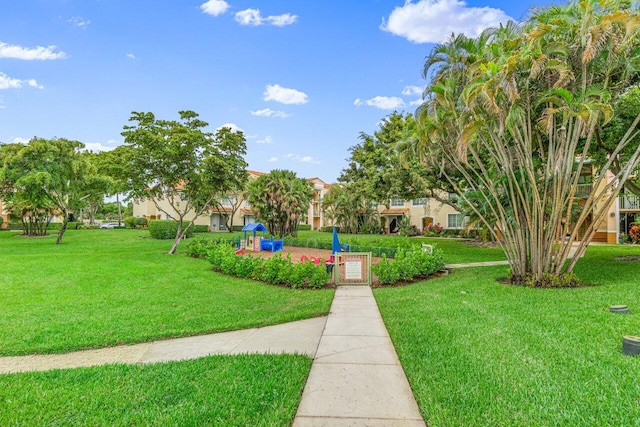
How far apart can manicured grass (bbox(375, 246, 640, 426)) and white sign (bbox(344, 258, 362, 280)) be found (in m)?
2.16

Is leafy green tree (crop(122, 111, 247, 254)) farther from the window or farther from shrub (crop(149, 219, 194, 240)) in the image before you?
the window

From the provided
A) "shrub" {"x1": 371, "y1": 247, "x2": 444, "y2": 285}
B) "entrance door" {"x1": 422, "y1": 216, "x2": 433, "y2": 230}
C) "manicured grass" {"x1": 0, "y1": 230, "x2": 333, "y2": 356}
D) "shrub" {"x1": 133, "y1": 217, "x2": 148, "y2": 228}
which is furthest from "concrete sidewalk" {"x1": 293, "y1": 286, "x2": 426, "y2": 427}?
"shrub" {"x1": 133, "y1": 217, "x2": 148, "y2": 228}

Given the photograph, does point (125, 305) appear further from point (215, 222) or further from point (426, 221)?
point (215, 222)

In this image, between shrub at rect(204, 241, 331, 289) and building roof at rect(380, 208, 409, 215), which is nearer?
shrub at rect(204, 241, 331, 289)

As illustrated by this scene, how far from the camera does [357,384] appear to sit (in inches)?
151

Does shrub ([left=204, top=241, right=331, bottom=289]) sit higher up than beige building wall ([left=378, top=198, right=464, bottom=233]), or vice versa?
beige building wall ([left=378, top=198, right=464, bottom=233])

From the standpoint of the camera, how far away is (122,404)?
11.3 ft

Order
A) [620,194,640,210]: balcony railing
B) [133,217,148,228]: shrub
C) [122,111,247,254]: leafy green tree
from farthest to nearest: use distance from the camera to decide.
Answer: [133,217,148,228]: shrub → [620,194,640,210]: balcony railing → [122,111,247,254]: leafy green tree

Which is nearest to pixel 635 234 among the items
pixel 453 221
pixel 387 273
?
pixel 453 221

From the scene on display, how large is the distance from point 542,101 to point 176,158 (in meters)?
15.9

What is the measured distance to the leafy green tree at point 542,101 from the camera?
7.90 metres

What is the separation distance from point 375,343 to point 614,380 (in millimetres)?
2798

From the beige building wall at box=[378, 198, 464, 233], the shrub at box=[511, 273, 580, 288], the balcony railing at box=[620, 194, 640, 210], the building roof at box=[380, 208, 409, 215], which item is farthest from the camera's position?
the building roof at box=[380, 208, 409, 215]

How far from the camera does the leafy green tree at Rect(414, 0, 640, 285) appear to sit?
7902 millimetres
